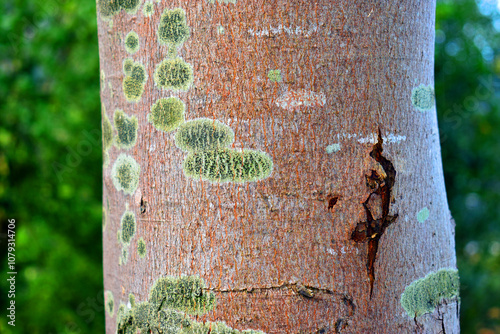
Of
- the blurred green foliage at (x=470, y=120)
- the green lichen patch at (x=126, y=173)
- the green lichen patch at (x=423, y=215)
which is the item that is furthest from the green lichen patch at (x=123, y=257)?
the blurred green foliage at (x=470, y=120)

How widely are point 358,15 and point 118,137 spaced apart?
1.68ft

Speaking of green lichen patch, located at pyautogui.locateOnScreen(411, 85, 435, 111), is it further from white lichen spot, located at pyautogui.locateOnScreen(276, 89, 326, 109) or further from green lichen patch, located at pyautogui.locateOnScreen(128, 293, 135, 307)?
green lichen patch, located at pyautogui.locateOnScreen(128, 293, 135, 307)

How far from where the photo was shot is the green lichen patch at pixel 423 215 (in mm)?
822

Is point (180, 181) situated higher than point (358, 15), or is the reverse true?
point (358, 15)

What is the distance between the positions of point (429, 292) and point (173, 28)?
0.67 m

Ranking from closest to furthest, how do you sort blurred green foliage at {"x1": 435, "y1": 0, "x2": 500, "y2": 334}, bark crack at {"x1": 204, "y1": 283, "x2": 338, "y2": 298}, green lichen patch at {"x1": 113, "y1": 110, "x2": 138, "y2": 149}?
bark crack at {"x1": 204, "y1": 283, "x2": 338, "y2": 298} < green lichen patch at {"x1": 113, "y1": 110, "x2": 138, "y2": 149} < blurred green foliage at {"x1": 435, "y1": 0, "x2": 500, "y2": 334}

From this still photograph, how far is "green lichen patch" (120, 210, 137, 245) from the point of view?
86 centimetres

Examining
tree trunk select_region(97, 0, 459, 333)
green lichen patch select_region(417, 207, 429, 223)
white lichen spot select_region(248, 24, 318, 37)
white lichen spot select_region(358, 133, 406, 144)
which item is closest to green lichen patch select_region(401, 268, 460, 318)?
tree trunk select_region(97, 0, 459, 333)

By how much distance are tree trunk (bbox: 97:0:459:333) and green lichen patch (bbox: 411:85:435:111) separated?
14mm

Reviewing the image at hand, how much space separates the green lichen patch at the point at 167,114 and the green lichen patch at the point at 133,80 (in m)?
0.05

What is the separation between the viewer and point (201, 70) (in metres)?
0.77

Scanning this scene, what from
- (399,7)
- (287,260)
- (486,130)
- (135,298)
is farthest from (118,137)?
(486,130)

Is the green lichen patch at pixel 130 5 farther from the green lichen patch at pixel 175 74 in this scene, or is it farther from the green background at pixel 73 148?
the green background at pixel 73 148

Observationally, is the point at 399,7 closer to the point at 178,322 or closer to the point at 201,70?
the point at 201,70
